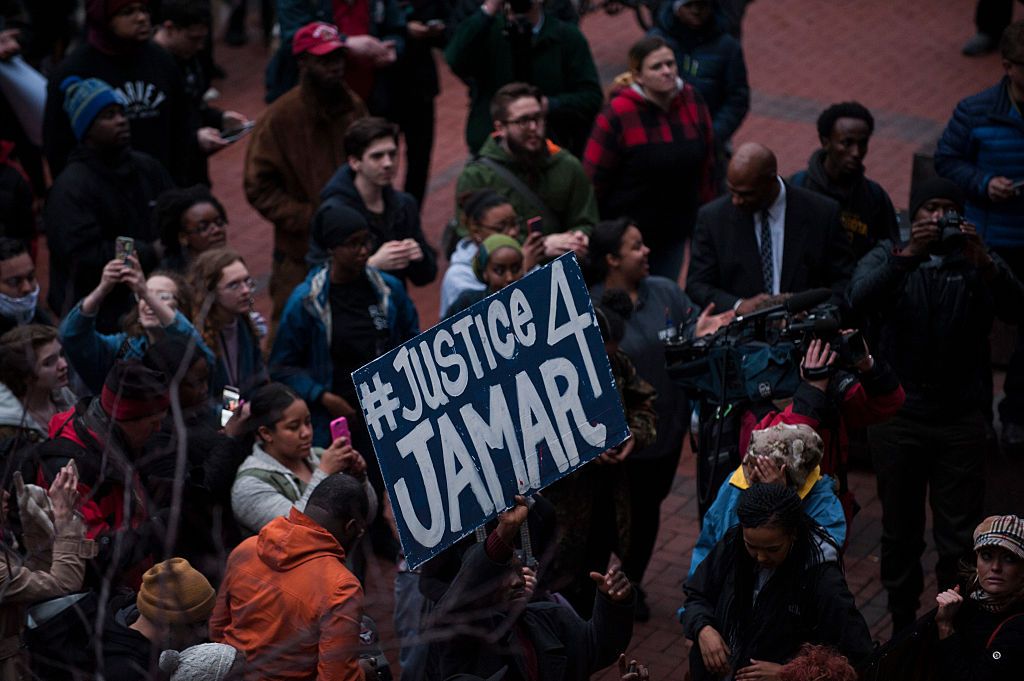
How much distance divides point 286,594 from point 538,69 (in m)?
5.59

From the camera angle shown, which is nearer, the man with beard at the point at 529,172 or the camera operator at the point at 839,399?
the camera operator at the point at 839,399

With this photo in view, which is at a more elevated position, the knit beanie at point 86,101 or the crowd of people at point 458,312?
the knit beanie at point 86,101

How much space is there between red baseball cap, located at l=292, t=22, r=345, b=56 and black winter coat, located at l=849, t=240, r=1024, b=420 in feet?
12.0

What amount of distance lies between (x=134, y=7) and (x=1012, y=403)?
217 inches

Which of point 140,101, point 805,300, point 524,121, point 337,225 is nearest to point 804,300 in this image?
point 805,300

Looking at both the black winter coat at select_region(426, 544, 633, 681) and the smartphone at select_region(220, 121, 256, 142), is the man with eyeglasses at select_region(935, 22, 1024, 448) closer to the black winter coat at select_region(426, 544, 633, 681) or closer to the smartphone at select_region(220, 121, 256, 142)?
the black winter coat at select_region(426, 544, 633, 681)

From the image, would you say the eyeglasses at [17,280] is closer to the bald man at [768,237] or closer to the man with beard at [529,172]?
the man with beard at [529,172]

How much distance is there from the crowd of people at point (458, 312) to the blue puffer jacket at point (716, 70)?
2cm

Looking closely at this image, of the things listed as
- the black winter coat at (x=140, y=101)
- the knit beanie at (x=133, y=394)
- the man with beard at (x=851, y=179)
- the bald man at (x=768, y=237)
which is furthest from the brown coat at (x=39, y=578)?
the man with beard at (x=851, y=179)

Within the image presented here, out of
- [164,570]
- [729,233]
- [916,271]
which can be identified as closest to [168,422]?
[164,570]

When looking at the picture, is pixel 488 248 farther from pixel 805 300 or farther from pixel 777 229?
pixel 805 300

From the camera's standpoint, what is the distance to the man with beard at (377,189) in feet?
26.3

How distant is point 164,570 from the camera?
4.46 m

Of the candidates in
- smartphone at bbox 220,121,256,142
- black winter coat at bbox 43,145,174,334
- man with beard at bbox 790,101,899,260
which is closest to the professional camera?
man with beard at bbox 790,101,899,260
